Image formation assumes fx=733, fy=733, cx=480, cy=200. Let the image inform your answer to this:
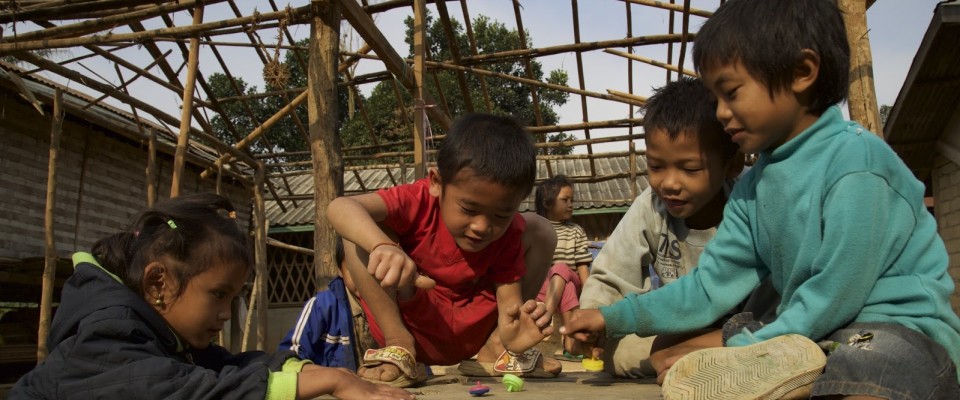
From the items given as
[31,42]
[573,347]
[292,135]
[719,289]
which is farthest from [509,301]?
[292,135]

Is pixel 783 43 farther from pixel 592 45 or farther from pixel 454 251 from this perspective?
pixel 592 45

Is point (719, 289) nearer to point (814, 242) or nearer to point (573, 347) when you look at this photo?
point (814, 242)

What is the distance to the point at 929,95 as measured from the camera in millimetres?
6434

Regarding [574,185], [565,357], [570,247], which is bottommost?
[565,357]

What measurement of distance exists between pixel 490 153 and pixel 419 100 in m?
3.38

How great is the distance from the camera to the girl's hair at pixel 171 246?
1.90 metres

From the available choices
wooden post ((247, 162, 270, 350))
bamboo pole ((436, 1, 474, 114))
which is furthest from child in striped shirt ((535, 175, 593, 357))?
wooden post ((247, 162, 270, 350))

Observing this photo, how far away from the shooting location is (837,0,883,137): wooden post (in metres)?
2.71

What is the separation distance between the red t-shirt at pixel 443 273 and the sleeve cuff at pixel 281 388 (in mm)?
893

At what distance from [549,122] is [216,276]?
21.0 meters

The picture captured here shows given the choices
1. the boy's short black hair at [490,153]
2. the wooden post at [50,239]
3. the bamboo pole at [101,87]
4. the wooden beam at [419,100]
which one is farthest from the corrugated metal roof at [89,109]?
the boy's short black hair at [490,153]

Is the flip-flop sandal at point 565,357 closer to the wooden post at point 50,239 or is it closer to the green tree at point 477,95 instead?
the wooden post at point 50,239

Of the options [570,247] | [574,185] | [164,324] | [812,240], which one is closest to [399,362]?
[164,324]

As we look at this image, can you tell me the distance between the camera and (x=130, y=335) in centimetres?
166
